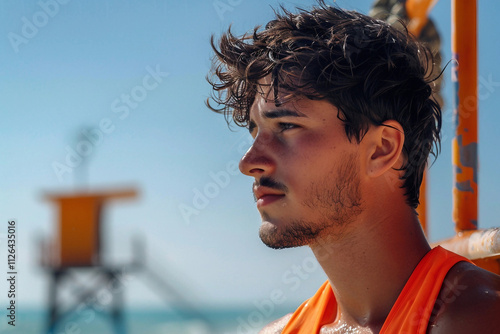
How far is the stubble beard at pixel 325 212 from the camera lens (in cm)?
183

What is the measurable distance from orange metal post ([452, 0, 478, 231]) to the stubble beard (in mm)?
517

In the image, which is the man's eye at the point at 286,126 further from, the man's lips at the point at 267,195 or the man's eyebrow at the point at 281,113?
the man's lips at the point at 267,195

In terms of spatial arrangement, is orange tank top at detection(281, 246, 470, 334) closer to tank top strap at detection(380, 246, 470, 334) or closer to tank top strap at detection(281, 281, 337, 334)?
tank top strap at detection(380, 246, 470, 334)

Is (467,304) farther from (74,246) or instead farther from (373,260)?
(74,246)

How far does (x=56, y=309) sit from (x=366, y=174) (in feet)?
52.2

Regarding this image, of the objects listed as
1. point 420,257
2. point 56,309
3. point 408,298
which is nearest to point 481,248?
point 420,257

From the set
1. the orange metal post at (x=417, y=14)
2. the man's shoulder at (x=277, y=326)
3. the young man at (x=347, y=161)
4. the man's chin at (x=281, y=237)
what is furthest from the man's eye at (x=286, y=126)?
the orange metal post at (x=417, y=14)

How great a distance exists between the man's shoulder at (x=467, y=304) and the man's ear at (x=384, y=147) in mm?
410

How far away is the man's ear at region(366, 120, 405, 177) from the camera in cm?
187

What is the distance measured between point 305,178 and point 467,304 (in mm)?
612

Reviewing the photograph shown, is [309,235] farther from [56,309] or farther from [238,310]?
[238,310]

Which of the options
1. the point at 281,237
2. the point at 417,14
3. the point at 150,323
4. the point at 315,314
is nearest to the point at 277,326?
the point at 315,314

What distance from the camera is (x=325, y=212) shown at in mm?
1837

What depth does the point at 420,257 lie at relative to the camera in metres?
1.79
